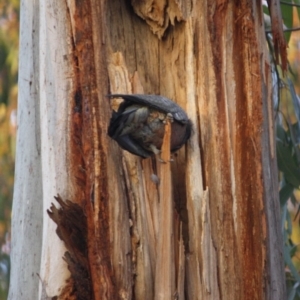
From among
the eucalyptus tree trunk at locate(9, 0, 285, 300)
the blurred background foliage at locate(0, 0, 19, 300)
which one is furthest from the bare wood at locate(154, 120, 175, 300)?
the blurred background foliage at locate(0, 0, 19, 300)

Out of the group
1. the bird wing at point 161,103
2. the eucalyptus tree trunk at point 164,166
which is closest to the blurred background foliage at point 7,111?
the eucalyptus tree trunk at point 164,166

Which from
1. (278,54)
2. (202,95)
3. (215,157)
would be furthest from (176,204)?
(278,54)

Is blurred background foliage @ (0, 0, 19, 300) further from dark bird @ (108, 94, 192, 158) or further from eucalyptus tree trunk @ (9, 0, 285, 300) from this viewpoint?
dark bird @ (108, 94, 192, 158)

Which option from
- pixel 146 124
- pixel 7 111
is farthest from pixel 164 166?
pixel 7 111

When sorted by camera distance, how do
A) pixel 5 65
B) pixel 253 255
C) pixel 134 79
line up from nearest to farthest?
pixel 253 255 → pixel 134 79 → pixel 5 65

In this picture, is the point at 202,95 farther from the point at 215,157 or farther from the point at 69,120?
the point at 69,120
